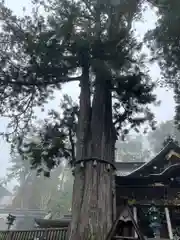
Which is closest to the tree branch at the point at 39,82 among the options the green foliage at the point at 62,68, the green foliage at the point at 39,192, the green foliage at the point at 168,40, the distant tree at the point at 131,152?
the green foliage at the point at 62,68

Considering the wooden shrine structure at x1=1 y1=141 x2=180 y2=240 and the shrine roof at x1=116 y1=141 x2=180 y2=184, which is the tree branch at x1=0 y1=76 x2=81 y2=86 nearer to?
the wooden shrine structure at x1=1 y1=141 x2=180 y2=240

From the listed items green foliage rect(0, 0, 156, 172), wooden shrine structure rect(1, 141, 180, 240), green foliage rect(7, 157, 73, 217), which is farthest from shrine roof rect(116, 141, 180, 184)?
green foliage rect(7, 157, 73, 217)

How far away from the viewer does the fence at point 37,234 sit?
32.1ft

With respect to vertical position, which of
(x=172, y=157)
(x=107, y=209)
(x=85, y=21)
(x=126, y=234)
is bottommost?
(x=126, y=234)

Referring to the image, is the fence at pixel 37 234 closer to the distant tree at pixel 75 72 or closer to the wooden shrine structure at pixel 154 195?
the wooden shrine structure at pixel 154 195

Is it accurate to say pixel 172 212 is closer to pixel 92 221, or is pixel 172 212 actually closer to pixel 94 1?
pixel 92 221

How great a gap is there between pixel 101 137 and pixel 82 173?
1.05 metres

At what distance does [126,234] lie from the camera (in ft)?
13.8

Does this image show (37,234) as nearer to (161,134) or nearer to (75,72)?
(75,72)

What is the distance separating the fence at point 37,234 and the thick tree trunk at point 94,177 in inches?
210

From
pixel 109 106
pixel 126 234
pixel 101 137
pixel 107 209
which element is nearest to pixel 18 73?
pixel 109 106

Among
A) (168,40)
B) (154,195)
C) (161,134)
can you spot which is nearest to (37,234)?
(154,195)

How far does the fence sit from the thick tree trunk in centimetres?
533

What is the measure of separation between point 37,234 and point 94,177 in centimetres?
613
